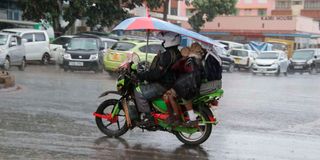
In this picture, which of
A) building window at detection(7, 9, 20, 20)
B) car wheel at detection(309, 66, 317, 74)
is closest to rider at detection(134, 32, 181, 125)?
building window at detection(7, 9, 20, 20)

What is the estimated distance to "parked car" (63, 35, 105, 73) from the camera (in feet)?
81.2

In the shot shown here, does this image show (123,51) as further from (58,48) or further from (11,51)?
(58,48)

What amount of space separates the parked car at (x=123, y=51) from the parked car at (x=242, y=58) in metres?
17.8

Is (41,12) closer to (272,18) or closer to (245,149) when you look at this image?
(245,149)

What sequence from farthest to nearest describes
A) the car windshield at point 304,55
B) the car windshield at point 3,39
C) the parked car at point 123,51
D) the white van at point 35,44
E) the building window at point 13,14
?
the car windshield at point 304,55 → the building window at point 13,14 → the white van at point 35,44 → the car windshield at point 3,39 → the parked car at point 123,51

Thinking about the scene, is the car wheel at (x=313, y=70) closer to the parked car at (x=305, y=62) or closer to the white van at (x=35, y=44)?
the parked car at (x=305, y=62)

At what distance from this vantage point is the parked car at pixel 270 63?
3569 cm

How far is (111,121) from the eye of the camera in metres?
8.82

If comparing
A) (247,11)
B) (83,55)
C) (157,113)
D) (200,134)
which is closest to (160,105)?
(157,113)

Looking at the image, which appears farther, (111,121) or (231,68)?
(231,68)

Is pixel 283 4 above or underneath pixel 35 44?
above

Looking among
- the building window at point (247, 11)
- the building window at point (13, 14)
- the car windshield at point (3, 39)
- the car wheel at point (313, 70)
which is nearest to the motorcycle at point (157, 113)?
the car windshield at point (3, 39)

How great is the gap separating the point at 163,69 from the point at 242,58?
3240cm

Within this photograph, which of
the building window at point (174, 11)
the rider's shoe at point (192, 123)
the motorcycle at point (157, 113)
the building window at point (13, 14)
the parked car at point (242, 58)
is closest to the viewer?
the rider's shoe at point (192, 123)
